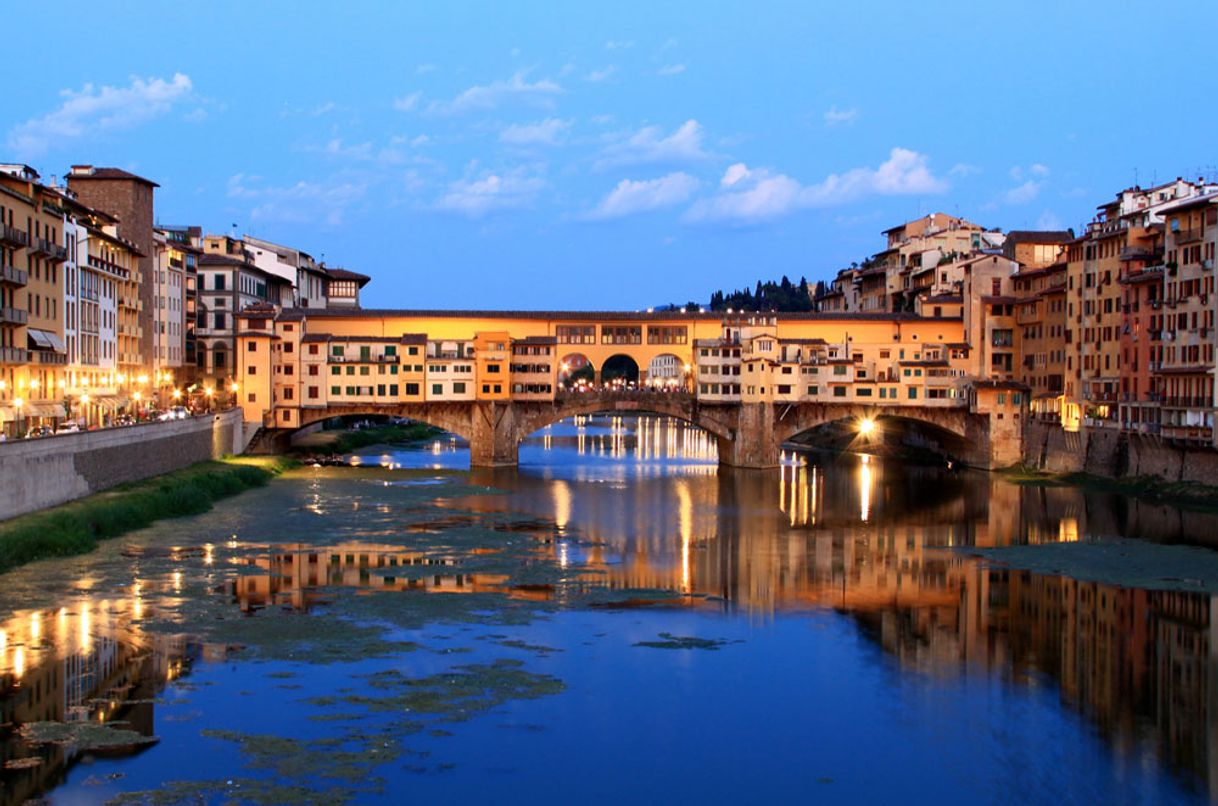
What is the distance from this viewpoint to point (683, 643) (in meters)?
24.6

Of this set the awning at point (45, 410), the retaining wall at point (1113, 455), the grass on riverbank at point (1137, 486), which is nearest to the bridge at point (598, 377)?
the retaining wall at point (1113, 455)

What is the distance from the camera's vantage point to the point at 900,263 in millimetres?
82188

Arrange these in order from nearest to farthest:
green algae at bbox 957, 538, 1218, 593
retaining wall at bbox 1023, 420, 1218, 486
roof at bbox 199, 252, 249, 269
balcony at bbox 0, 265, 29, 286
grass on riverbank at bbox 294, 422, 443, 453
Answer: green algae at bbox 957, 538, 1218, 593 < balcony at bbox 0, 265, 29, 286 < retaining wall at bbox 1023, 420, 1218, 486 < roof at bbox 199, 252, 249, 269 < grass on riverbank at bbox 294, 422, 443, 453

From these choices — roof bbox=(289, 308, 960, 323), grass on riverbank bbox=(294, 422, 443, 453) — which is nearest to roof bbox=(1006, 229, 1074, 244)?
roof bbox=(289, 308, 960, 323)

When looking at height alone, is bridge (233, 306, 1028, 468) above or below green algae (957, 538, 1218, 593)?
above

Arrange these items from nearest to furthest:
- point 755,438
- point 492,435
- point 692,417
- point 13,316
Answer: point 13,316 < point 492,435 < point 755,438 < point 692,417

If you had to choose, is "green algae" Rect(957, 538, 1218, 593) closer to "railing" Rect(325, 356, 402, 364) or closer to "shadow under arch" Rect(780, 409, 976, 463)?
"shadow under arch" Rect(780, 409, 976, 463)

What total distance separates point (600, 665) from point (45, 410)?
27263mm

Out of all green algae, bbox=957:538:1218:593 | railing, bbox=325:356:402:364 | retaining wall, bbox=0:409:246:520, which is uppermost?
railing, bbox=325:356:402:364

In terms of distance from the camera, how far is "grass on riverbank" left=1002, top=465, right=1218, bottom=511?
144ft

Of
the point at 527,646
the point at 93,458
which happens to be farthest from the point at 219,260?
the point at 527,646

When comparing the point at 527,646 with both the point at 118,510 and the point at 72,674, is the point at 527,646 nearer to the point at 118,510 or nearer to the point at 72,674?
the point at 72,674

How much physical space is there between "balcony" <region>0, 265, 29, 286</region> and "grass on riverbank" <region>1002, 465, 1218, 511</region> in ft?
125

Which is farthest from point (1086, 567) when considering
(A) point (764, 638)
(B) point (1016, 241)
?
(B) point (1016, 241)
